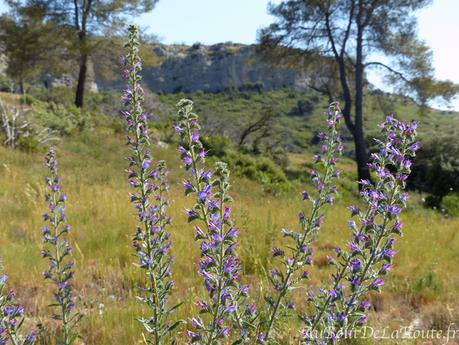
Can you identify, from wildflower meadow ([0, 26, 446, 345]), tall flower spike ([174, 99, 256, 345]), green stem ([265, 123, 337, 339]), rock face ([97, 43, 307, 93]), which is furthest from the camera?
rock face ([97, 43, 307, 93])

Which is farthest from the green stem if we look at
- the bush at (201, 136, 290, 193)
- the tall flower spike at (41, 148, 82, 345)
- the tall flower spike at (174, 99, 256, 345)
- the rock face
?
the rock face

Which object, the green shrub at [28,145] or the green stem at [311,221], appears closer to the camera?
the green stem at [311,221]

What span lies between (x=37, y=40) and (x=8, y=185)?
14.9 metres

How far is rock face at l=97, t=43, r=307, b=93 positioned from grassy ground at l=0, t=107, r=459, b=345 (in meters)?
102

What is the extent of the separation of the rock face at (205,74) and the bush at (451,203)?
95.1m

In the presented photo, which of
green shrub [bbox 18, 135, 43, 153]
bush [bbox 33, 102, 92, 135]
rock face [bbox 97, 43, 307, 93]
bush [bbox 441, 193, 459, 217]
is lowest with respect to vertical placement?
bush [bbox 441, 193, 459, 217]

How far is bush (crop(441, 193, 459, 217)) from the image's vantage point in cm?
1244

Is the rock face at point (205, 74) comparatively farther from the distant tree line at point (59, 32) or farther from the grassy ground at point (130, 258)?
the grassy ground at point (130, 258)

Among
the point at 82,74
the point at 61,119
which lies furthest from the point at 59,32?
the point at 61,119

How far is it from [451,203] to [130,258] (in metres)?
12.1

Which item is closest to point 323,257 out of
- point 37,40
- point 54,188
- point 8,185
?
point 54,188

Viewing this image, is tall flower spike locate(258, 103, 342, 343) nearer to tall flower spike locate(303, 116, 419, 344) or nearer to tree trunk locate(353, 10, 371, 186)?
tall flower spike locate(303, 116, 419, 344)

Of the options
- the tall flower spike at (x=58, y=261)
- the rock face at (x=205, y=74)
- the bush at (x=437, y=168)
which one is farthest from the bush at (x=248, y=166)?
the rock face at (x=205, y=74)

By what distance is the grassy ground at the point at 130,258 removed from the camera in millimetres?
3648
